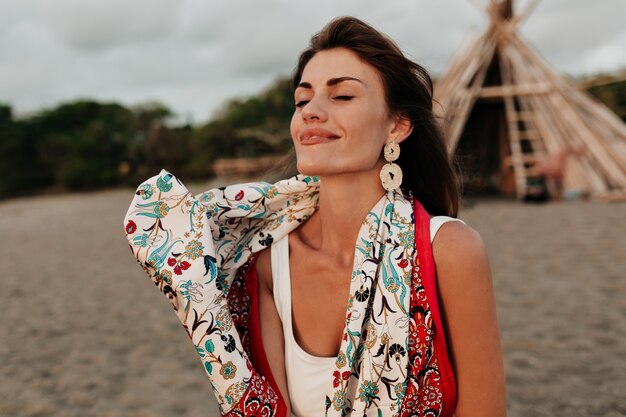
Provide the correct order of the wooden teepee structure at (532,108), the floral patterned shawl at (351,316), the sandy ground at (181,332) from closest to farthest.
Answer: the floral patterned shawl at (351,316) → the sandy ground at (181,332) → the wooden teepee structure at (532,108)

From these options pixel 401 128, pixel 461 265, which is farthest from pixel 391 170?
pixel 461 265

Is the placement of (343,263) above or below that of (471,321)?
above

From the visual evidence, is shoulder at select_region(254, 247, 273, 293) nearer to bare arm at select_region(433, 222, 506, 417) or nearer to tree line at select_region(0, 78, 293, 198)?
bare arm at select_region(433, 222, 506, 417)

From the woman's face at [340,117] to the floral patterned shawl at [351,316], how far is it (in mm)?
222

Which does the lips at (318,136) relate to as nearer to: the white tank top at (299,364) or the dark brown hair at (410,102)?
the dark brown hair at (410,102)

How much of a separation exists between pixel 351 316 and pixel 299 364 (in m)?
0.27

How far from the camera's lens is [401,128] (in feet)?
5.44

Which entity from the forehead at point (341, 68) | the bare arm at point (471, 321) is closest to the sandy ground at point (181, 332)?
the bare arm at point (471, 321)

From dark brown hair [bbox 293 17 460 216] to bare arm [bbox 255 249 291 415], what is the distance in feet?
1.81

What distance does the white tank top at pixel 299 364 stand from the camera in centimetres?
155

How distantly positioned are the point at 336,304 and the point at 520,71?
11.7 m

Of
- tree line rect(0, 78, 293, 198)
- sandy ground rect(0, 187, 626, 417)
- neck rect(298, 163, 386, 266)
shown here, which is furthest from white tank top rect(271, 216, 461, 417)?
tree line rect(0, 78, 293, 198)

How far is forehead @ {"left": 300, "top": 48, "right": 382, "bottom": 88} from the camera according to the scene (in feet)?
5.06

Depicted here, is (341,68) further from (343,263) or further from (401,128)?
(343,263)
